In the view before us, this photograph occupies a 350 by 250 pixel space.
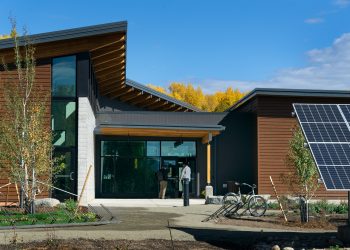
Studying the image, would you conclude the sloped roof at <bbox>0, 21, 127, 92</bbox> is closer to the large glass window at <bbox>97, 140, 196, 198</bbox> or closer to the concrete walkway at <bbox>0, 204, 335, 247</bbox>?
the large glass window at <bbox>97, 140, 196, 198</bbox>

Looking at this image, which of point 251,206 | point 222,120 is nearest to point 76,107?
point 251,206

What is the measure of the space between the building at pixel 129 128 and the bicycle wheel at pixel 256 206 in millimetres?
7556

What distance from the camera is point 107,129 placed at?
2875 centimetres

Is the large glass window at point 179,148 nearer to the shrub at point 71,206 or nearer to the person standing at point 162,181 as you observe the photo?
the person standing at point 162,181

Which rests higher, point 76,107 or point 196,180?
point 76,107

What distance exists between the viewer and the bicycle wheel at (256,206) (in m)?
18.4

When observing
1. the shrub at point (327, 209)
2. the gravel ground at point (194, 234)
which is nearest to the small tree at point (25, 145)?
the gravel ground at point (194, 234)

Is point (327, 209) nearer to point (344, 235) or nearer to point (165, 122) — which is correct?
point (344, 235)

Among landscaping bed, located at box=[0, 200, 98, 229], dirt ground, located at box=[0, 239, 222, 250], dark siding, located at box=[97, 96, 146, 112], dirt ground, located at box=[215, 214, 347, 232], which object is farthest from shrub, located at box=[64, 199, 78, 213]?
dark siding, located at box=[97, 96, 146, 112]

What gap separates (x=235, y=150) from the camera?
104 ft

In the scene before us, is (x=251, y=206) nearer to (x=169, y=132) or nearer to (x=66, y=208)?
(x=66, y=208)

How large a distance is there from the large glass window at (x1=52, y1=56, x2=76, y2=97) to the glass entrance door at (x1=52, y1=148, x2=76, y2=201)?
239 cm

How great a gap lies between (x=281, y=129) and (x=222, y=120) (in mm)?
4006

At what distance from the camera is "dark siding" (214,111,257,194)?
3136 cm
